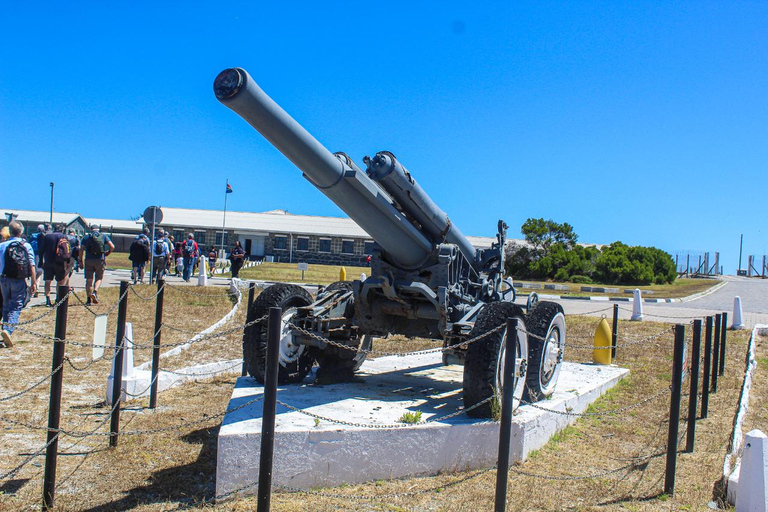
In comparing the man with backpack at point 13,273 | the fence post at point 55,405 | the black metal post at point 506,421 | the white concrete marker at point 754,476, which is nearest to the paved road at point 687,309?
the white concrete marker at point 754,476

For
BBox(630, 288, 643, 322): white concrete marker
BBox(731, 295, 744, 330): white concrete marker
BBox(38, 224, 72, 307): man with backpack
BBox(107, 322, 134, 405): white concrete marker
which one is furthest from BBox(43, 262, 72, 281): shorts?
BBox(731, 295, 744, 330): white concrete marker

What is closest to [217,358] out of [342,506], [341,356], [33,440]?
[341,356]

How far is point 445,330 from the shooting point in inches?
240

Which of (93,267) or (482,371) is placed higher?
(93,267)

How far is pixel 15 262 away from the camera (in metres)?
8.47

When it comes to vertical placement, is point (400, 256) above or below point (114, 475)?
above

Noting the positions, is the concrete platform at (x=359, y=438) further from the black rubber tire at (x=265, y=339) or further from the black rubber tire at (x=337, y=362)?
the black rubber tire at (x=337, y=362)

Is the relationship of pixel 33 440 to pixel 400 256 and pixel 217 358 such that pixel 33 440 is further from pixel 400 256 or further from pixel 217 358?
pixel 217 358

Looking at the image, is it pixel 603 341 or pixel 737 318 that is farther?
pixel 737 318

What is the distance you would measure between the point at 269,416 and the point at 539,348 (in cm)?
308

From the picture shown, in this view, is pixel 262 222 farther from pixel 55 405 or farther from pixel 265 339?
pixel 55 405

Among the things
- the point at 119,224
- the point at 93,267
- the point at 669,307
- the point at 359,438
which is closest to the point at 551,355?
the point at 359,438

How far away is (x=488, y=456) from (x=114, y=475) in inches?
109

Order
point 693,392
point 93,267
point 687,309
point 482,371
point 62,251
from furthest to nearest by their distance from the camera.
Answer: point 687,309
point 93,267
point 62,251
point 693,392
point 482,371
